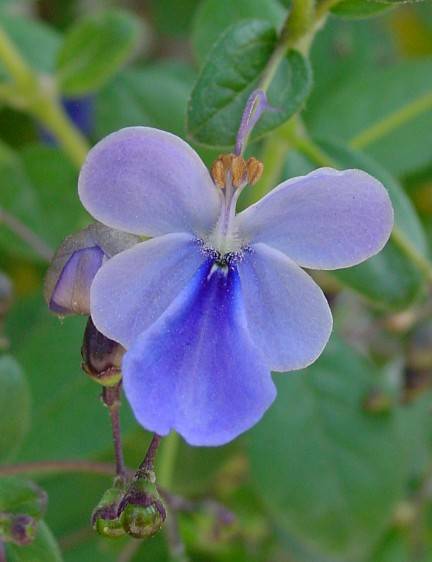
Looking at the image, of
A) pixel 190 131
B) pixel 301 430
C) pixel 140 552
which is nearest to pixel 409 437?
pixel 301 430

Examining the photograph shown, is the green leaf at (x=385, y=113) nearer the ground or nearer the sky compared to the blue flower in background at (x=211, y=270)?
nearer the ground

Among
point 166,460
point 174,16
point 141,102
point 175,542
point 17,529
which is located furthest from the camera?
point 174,16

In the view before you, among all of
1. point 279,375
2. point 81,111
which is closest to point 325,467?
point 279,375

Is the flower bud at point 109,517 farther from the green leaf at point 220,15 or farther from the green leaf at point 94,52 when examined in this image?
the green leaf at point 94,52

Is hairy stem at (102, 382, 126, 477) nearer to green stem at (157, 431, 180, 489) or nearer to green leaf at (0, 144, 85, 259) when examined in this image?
green stem at (157, 431, 180, 489)

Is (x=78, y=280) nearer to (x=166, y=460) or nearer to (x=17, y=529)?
(x=17, y=529)

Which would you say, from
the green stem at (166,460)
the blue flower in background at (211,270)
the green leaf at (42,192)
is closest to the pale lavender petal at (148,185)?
the blue flower in background at (211,270)

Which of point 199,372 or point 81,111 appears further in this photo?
point 81,111

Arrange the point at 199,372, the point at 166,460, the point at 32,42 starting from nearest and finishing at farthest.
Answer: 1. the point at 199,372
2. the point at 166,460
3. the point at 32,42
